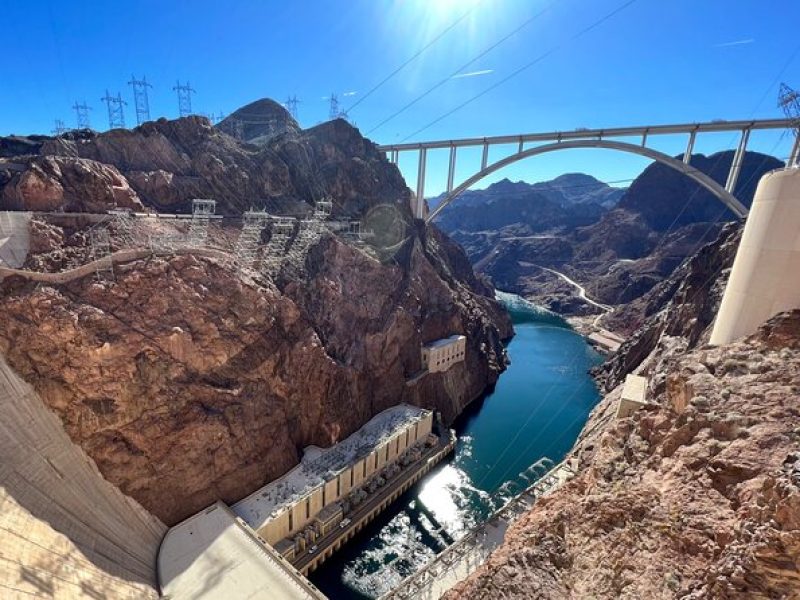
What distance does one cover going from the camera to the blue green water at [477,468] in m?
31.5

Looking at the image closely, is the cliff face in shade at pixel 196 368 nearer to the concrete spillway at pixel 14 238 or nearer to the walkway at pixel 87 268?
the walkway at pixel 87 268

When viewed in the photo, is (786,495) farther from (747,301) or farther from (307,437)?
(307,437)

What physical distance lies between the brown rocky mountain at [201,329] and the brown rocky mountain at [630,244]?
77410 mm

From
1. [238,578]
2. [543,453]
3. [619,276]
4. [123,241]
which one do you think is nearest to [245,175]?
[123,241]

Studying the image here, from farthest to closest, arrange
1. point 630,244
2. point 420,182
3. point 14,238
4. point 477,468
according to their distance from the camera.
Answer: point 630,244 < point 420,182 < point 477,468 < point 14,238

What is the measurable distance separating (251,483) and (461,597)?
29.7 meters

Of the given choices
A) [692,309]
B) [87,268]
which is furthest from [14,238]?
[692,309]

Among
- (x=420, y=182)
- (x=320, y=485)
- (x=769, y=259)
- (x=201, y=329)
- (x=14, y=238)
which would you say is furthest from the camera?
(x=420, y=182)

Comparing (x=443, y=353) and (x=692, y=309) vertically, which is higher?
(x=692, y=309)

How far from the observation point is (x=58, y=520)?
78.9ft

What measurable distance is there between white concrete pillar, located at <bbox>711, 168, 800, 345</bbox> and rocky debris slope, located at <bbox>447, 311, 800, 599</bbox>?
0.96 meters

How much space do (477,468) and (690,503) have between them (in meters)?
39.9

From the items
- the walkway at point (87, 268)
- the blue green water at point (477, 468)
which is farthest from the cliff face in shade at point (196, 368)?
the blue green water at point (477, 468)

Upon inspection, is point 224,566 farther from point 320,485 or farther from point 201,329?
point 201,329
